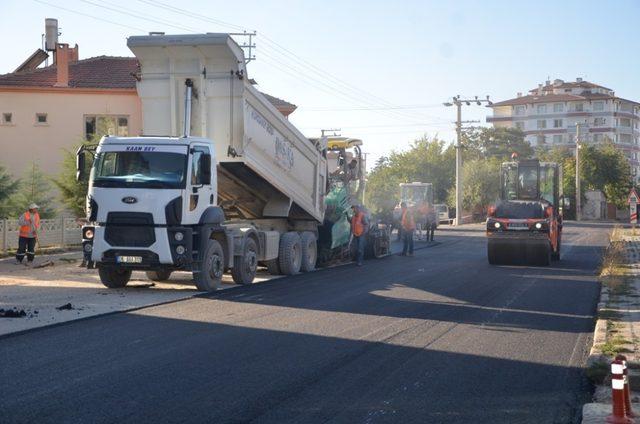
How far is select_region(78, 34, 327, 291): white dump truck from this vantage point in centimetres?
1634

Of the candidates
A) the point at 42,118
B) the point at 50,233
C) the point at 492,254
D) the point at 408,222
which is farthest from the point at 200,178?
the point at 42,118

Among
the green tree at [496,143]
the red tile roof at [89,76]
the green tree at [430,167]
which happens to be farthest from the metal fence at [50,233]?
the green tree at [496,143]

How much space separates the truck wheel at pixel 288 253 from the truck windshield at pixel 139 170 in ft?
17.1

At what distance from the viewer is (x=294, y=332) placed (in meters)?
12.1

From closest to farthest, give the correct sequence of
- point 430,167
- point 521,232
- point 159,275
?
1. point 159,275
2. point 521,232
3. point 430,167

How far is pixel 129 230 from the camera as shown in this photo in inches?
647

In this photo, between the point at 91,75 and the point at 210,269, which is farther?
the point at 91,75

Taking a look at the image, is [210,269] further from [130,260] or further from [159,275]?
[159,275]

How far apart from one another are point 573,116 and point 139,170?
123 meters

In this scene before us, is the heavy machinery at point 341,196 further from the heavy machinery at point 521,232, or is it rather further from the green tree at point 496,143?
the green tree at point 496,143

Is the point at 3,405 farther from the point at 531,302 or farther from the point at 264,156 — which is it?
the point at 264,156

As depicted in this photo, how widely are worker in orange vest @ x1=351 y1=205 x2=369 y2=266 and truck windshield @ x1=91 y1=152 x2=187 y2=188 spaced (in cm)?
903

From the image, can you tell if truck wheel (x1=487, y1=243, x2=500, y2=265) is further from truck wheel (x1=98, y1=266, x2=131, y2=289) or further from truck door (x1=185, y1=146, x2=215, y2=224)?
truck wheel (x1=98, y1=266, x2=131, y2=289)

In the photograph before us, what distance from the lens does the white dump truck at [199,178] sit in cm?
1634
